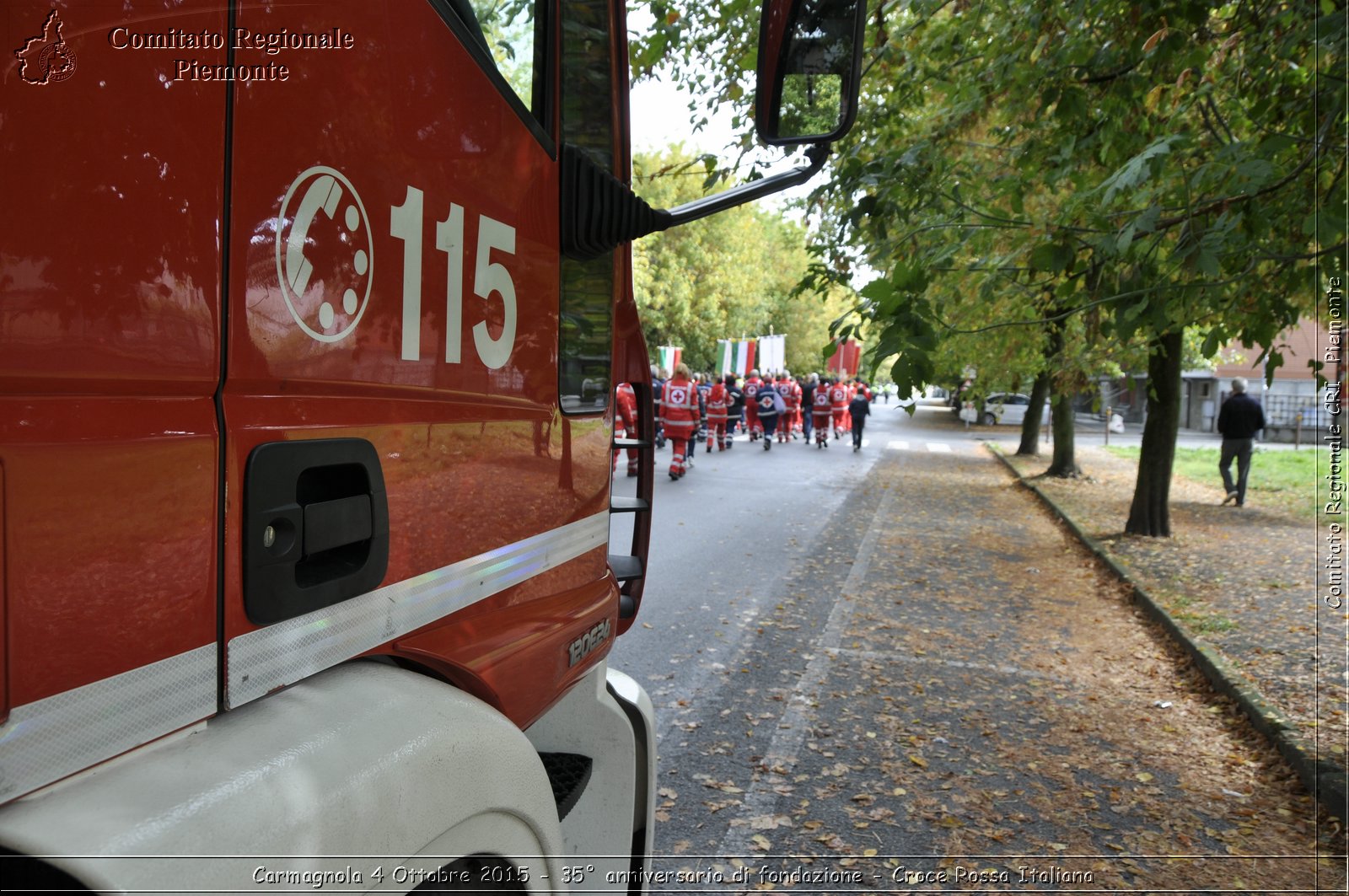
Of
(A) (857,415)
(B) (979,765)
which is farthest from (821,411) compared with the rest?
(B) (979,765)

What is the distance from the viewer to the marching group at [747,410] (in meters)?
17.2

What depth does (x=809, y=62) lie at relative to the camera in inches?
82.0

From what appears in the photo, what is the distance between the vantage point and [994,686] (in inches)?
243

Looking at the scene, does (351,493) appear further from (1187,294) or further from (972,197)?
Answer: (972,197)

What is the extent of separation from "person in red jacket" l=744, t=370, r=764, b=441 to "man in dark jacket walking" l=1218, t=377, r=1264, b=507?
11.9 metres

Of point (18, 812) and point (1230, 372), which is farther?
point (1230, 372)

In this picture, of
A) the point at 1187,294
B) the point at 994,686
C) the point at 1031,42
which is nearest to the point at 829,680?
the point at 994,686

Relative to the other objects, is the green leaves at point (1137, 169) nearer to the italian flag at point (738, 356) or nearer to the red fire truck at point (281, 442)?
the red fire truck at point (281, 442)

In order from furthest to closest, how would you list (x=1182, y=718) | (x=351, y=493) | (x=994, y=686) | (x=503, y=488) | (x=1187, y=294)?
(x=994, y=686)
(x=1182, y=718)
(x=1187, y=294)
(x=503, y=488)
(x=351, y=493)

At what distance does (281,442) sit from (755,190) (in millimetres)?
1386

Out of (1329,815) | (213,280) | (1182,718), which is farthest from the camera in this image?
(1182,718)

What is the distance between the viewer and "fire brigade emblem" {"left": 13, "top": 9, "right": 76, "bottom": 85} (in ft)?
2.81

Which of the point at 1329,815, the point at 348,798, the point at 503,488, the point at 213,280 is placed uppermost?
the point at 213,280

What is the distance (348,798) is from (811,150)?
1758 mm
